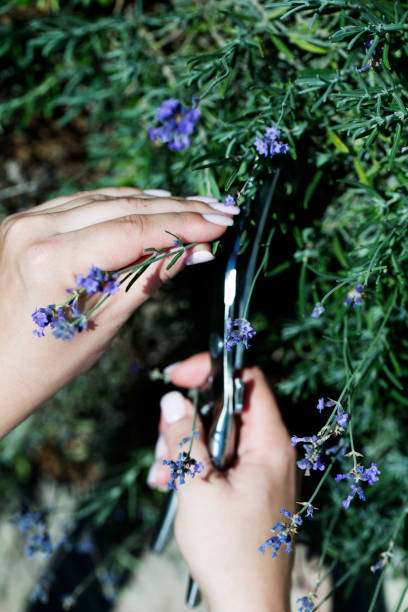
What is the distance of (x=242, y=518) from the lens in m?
1.11

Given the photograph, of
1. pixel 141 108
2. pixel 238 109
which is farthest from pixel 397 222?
pixel 141 108

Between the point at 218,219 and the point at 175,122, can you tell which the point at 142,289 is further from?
the point at 175,122

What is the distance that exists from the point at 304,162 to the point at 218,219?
0.40 m

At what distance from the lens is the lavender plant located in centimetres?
96

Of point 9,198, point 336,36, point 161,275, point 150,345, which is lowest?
point 150,345

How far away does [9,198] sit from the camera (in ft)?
8.02

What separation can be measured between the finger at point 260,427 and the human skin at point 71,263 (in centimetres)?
46

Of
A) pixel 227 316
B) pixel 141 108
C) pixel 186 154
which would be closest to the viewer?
pixel 227 316

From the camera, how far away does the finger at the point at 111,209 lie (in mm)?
1050

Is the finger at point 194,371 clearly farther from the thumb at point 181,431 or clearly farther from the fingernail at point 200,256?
the fingernail at point 200,256

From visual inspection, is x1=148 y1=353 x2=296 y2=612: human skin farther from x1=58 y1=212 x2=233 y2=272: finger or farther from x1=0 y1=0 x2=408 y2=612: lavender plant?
x1=58 y1=212 x2=233 y2=272: finger

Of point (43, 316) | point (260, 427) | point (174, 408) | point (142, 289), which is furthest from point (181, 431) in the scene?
point (43, 316)

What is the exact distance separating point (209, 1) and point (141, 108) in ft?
1.38

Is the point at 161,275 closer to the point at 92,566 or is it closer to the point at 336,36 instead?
the point at 336,36
